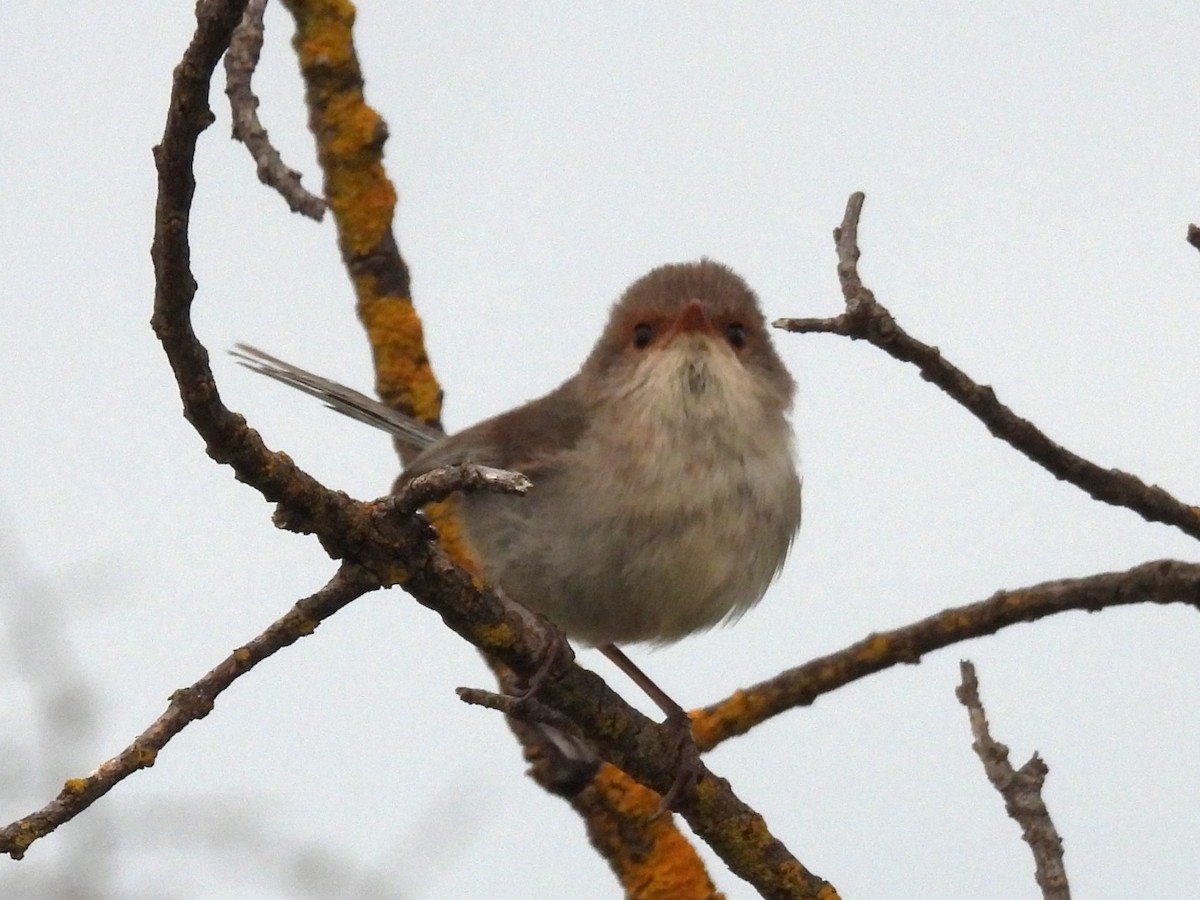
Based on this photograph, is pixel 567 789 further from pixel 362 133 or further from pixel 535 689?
pixel 362 133

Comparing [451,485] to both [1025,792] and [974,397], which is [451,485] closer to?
[974,397]

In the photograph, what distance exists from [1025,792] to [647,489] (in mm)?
1109

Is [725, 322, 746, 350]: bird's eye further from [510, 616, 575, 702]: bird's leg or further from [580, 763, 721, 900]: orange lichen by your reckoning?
[510, 616, 575, 702]: bird's leg

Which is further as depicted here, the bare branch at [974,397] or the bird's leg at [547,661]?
the bird's leg at [547,661]

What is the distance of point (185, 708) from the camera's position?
2.53m

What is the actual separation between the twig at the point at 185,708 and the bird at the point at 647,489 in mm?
1235

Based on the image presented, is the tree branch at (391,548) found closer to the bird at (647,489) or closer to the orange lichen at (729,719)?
the bird at (647,489)

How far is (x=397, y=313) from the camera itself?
15.8 feet

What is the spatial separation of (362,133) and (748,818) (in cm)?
228

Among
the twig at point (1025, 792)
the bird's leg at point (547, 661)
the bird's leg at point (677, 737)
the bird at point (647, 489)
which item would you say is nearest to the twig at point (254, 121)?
the bird at point (647, 489)

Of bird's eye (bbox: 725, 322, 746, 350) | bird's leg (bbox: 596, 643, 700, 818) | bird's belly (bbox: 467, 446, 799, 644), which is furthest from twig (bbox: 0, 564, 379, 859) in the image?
bird's eye (bbox: 725, 322, 746, 350)

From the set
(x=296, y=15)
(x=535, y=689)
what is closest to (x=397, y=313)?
(x=296, y=15)

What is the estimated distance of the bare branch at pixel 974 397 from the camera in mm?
2955

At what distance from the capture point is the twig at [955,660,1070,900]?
322 cm
